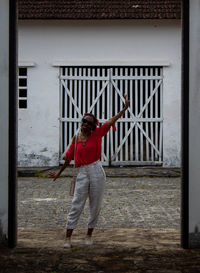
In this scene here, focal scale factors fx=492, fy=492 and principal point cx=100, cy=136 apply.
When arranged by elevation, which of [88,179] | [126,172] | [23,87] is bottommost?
[126,172]

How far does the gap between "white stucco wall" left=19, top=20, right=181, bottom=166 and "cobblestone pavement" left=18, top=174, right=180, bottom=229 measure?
2407 millimetres

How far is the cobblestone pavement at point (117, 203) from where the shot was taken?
7477 mm

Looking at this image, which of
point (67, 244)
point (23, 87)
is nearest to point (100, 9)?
point (23, 87)

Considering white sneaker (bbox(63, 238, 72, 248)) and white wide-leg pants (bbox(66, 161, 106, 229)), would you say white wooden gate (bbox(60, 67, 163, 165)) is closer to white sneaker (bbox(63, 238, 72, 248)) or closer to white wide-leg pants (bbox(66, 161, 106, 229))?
white wide-leg pants (bbox(66, 161, 106, 229))

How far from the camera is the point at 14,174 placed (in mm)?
5852

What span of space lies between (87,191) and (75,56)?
9.43 metres

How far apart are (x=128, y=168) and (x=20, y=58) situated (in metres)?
4.66

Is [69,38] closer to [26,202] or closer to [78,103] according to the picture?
[78,103]

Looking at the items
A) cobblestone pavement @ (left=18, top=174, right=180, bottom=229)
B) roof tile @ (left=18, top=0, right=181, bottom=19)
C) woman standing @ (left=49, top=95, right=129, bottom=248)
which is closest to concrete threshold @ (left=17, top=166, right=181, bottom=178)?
cobblestone pavement @ (left=18, top=174, right=180, bottom=229)

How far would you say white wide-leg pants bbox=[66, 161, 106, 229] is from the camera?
591 centimetres

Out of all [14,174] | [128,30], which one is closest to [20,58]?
[128,30]

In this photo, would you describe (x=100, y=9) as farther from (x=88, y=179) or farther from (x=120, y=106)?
(x=88, y=179)

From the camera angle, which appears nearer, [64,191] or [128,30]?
[64,191]

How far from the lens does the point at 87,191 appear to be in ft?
19.6
